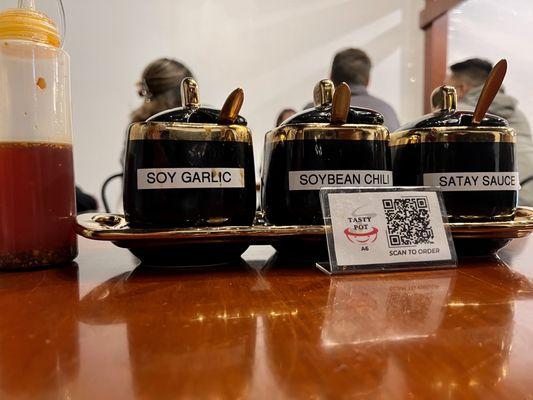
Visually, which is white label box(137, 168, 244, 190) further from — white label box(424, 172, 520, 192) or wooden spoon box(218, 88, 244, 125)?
white label box(424, 172, 520, 192)

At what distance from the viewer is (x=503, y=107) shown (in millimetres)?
1837

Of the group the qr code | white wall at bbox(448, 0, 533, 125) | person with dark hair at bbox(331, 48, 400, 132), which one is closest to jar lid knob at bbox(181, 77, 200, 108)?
the qr code

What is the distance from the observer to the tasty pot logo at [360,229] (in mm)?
490

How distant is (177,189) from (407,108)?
307 cm

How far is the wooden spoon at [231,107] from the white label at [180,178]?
6 cm

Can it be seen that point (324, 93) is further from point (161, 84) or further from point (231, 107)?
point (161, 84)

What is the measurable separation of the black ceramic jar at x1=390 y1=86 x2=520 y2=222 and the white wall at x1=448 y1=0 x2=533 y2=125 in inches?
99.5

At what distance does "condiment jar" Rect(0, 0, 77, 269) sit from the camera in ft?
1.68

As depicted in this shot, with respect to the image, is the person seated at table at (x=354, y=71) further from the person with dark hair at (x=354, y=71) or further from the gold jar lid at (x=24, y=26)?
the gold jar lid at (x=24, y=26)

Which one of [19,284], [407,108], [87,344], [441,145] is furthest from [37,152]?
[407,108]

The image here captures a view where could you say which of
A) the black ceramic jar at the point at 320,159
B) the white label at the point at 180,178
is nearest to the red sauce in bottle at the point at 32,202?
the white label at the point at 180,178

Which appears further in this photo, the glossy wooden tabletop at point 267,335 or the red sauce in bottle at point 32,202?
the red sauce in bottle at point 32,202

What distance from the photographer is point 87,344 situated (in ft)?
0.99

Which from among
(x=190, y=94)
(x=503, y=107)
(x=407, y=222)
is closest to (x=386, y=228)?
(x=407, y=222)
